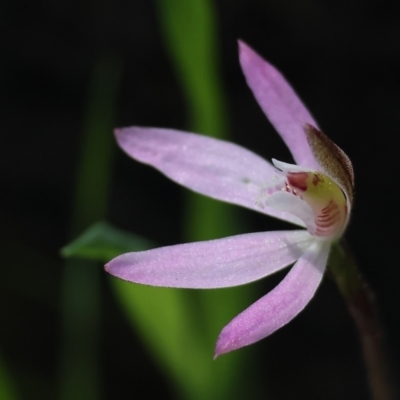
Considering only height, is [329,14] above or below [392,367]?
above

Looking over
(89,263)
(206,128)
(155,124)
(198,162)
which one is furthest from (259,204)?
(155,124)

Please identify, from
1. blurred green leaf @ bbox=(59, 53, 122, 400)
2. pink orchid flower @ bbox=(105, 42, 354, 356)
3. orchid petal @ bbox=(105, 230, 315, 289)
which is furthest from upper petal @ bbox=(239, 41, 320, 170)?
blurred green leaf @ bbox=(59, 53, 122, 400)

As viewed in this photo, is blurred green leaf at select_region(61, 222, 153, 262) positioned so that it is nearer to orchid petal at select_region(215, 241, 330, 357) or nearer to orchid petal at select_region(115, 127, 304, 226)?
orchid petal at select_region(115, 127, 304, 226)

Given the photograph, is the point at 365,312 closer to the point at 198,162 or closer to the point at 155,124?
the point at 198,162

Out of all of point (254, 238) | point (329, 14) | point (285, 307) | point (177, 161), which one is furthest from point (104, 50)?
point (285, 307)

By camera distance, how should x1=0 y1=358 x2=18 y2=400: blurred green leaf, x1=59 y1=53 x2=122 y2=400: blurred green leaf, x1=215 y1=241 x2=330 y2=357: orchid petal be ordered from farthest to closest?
x1=59 y1=53 x2=122 y2=400: blurred green leaf → x1=0 y1=358 x2=18 y2=400: blurred green leaf → x1=215 y1=241 x2=330 y2=357: orchid petal

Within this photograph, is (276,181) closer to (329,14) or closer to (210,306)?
(210,306)
